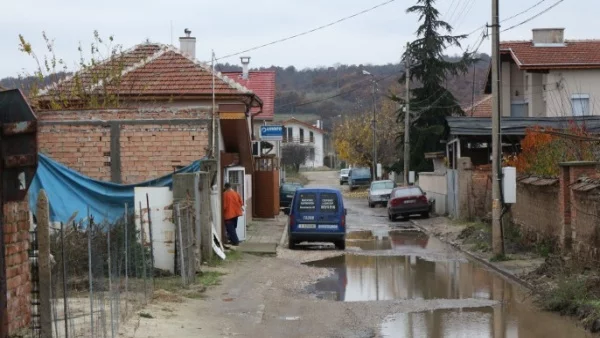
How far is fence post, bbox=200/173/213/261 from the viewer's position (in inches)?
730

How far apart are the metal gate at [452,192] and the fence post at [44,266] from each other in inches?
1128

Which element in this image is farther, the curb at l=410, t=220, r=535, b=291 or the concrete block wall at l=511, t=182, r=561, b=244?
the concrete block wall at l=511, t=182, r=561, b=244

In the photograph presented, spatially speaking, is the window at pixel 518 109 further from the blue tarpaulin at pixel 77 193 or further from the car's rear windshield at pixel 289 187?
the blue tarpaulin at pixel 77 193

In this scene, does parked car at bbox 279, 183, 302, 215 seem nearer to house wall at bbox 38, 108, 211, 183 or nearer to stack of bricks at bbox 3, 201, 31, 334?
house wall at bbox 38, 108, 211, 183

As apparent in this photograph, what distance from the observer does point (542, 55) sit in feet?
138

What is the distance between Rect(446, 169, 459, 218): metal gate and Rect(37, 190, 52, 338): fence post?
94.0ft

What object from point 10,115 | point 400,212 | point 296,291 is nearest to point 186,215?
point 296,291

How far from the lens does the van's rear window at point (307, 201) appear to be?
25.2m

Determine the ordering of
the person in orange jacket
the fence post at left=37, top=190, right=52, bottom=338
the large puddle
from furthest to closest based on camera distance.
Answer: the person in orange jacket
the large puddle
the fence post at left=37, top=190, right=52, bottom=338

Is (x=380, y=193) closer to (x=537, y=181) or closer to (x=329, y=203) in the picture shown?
(x=329, y=203)

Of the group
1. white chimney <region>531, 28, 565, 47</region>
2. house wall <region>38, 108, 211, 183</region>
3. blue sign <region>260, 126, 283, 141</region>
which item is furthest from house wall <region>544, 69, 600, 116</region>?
house wall <region>38, 108, 211, 183</region>

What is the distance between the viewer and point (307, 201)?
2541 cm

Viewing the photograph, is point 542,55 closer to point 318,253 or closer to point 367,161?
point 318,253

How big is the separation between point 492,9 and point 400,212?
19.5 m
